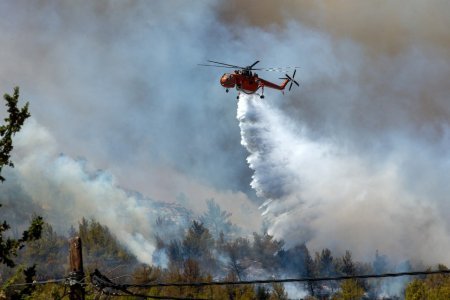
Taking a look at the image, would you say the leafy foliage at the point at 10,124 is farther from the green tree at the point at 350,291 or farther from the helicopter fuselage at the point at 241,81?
the green tree at the point at 350,291

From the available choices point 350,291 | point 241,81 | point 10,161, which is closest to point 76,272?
point 10,161

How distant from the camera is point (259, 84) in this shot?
6806cm

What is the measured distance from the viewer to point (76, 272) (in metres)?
16.9

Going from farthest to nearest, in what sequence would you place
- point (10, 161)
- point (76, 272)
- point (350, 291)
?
point (350, 291)
point (10, 161)
point (76, 272)

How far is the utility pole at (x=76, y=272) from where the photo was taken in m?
16.8

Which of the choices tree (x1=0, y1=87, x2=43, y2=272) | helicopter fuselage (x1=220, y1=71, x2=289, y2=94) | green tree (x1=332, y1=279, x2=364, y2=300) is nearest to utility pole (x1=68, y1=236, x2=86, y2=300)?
tree (x1=0, y1=87, x2=43, y2=272)

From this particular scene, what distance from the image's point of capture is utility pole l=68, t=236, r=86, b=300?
16766mm

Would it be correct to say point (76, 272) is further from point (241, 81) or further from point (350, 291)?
point (350, 291)

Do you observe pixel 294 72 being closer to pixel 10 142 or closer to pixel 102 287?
pixel 10 142

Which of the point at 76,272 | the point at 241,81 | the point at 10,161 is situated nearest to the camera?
the point at 76,272

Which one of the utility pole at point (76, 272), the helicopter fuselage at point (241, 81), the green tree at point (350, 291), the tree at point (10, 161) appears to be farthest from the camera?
the green tree at point (350, 291)

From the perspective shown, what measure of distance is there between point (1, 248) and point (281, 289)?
131780mm

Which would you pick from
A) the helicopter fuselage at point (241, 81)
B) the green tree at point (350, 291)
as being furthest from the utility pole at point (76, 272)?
the green tree at point (350, 291)

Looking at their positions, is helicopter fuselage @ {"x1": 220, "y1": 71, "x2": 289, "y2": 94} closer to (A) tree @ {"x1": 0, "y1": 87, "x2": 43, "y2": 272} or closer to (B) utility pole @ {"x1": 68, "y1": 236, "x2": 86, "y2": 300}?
(A) tree @ {"x1": 0, "y1": 87, "x2": 43, "y2": 272}
